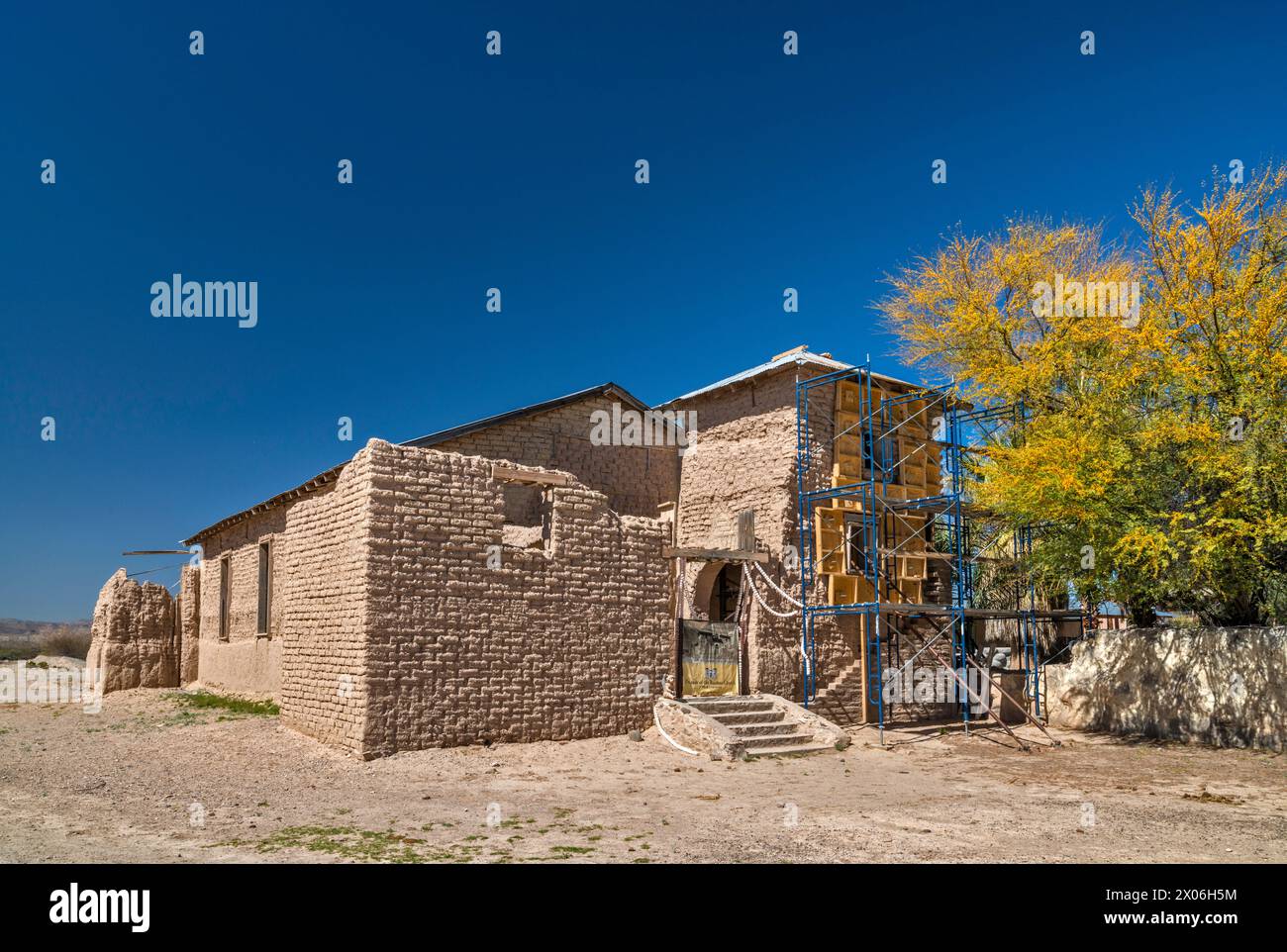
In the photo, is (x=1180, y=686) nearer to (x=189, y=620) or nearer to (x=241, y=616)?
(x=241, y=616)

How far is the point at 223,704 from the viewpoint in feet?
55.5

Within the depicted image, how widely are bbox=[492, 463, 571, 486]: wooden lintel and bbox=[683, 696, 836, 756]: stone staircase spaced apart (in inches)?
151

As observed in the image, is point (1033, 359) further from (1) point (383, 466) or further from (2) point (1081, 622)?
(1) point (383, 466)

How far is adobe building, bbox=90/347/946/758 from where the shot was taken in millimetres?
11750

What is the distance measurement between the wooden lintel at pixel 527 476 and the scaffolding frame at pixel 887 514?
5.04 metres

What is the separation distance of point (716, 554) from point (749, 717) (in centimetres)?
260

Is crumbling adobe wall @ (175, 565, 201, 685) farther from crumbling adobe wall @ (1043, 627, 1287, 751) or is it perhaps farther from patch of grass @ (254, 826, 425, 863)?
crumbling adobe wall @ (1043, 627, 1287, 751)

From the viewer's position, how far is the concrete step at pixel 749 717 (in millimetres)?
13648

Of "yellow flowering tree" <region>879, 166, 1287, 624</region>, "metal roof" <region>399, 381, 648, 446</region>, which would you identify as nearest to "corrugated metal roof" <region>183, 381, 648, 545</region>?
"metal roof" <region>399, 381, 648, 446</region>

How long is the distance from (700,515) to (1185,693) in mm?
8537

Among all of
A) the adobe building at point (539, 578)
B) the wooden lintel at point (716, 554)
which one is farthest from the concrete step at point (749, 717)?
the wooden lintel at point (716, 554)

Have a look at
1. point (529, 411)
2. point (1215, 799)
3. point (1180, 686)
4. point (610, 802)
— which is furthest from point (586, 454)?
point (1215, 799)

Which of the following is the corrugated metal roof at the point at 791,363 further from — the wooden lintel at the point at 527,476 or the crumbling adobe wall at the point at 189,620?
the crumbling adobe wall at the point at 189,620

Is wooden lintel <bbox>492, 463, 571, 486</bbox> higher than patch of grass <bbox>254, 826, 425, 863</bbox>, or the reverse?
wooden lintel <bbox>492, 463, 571, 486</bbox>
